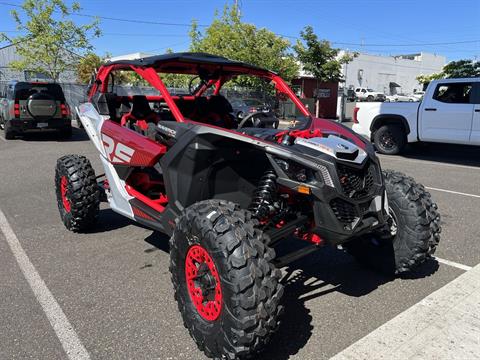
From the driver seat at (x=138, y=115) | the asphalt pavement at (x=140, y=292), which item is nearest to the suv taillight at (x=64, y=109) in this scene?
the asphalt pavement at (x=140, y=292)

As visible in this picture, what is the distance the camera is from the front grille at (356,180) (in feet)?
9.68

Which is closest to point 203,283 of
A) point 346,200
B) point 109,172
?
point 346,200

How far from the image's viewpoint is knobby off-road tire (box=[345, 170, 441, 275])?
137 inches

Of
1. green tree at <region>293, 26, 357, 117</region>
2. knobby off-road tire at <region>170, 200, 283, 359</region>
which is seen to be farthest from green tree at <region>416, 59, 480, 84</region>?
knobby off-road tire at <region>170, 200, 283, 359</region>

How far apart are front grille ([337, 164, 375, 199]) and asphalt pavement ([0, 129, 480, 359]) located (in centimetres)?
99

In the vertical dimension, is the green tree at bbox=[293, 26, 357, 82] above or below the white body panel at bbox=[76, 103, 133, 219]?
above

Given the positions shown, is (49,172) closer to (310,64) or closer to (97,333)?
(97,333)

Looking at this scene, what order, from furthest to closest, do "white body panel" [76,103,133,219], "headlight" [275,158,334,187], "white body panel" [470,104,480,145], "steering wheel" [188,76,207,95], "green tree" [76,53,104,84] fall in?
"green tree" [76,53,104,84], "white body panel" [470,104,480,145], "steering wheel" [188,76,207,95], "white body panel" [76,103,133,219], "headlight" [275,158,334,187]

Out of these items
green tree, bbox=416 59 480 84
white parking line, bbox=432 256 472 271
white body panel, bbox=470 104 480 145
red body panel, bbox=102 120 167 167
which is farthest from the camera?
green tree, bbox=416 59 480 84

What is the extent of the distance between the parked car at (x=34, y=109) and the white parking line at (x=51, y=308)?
10.2 m

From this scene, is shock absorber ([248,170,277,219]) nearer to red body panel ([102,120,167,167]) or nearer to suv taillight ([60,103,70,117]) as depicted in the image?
red body panel ([102,120,167,167])

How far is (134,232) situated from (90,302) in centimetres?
171

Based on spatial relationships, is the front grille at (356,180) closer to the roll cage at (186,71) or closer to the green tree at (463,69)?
the roll cage at (186,71)

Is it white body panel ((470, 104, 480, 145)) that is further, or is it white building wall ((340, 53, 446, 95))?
white building wall ((340, 53, 446, 95))
